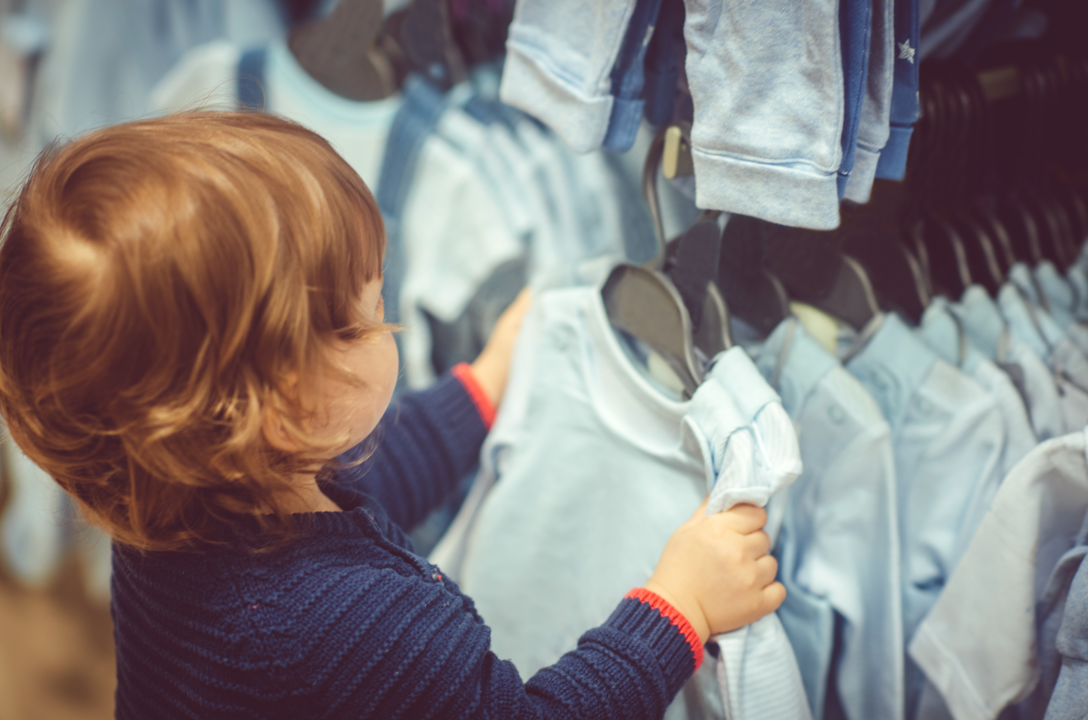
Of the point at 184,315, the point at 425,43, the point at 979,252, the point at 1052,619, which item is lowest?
the point at 1052,619

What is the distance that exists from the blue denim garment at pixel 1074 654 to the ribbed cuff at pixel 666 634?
242 millimetres

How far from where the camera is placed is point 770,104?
1.42ft

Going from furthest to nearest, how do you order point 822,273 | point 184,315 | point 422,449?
point 422,449
point 822,273
point 184,315

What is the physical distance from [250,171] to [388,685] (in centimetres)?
33

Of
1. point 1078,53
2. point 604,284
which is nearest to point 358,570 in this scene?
point 604,284

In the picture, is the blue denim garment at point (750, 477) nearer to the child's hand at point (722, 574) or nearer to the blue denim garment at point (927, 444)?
the child's hand at point (722, 574)

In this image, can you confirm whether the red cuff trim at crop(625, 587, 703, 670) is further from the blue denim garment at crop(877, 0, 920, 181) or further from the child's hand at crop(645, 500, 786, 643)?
the blue denim garment at crop(877, 0, 920, 181)

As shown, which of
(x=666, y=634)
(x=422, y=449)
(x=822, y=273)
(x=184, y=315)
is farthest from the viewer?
(x=422, y=449)

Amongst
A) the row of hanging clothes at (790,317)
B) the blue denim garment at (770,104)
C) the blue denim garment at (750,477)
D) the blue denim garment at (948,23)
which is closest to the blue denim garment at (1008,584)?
the row of hanging clothes at (790,317)

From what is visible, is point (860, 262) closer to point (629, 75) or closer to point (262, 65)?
point (629, 75)

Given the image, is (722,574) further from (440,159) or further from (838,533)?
(440,159)

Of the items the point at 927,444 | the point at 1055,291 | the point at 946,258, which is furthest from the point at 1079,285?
the point at 927,444

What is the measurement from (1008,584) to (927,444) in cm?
12

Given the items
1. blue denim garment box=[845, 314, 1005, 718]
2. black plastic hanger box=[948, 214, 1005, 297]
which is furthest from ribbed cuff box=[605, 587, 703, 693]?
black plastic hanger box=[948, 214, 1005, 297]
